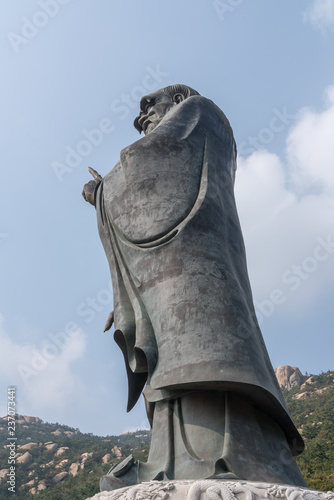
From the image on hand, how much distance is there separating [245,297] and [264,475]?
1.62m

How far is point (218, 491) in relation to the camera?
3365 mm

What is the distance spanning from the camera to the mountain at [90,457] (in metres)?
21.0

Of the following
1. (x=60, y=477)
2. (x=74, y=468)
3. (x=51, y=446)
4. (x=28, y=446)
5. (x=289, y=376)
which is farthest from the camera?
(x=289, y=376)

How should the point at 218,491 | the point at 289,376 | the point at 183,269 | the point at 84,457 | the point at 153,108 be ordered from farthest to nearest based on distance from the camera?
the point at 289,376, the point at 84,457, the point at 153,108, the point at 183,269, the point at 218,491

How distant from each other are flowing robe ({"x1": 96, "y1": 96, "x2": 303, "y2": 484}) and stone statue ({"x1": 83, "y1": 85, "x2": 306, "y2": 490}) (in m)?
0.01

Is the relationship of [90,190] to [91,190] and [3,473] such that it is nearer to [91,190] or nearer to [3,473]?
[91,190]

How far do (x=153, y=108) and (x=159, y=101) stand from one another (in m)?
0.13

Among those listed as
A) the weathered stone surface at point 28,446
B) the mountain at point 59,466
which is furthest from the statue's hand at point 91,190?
the weathered stone surface at point 28,446

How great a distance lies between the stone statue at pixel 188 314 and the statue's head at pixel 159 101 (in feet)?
2.46

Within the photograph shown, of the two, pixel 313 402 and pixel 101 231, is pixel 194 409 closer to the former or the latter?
pixel 101 231

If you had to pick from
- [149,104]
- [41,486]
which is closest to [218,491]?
[149,104]

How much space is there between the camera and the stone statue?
416 cm

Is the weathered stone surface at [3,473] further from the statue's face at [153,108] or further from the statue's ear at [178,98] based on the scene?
the statue's ear at [178,98]

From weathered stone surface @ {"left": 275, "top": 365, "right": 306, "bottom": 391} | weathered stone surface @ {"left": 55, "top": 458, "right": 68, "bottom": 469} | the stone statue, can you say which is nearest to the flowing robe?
the stone statue
